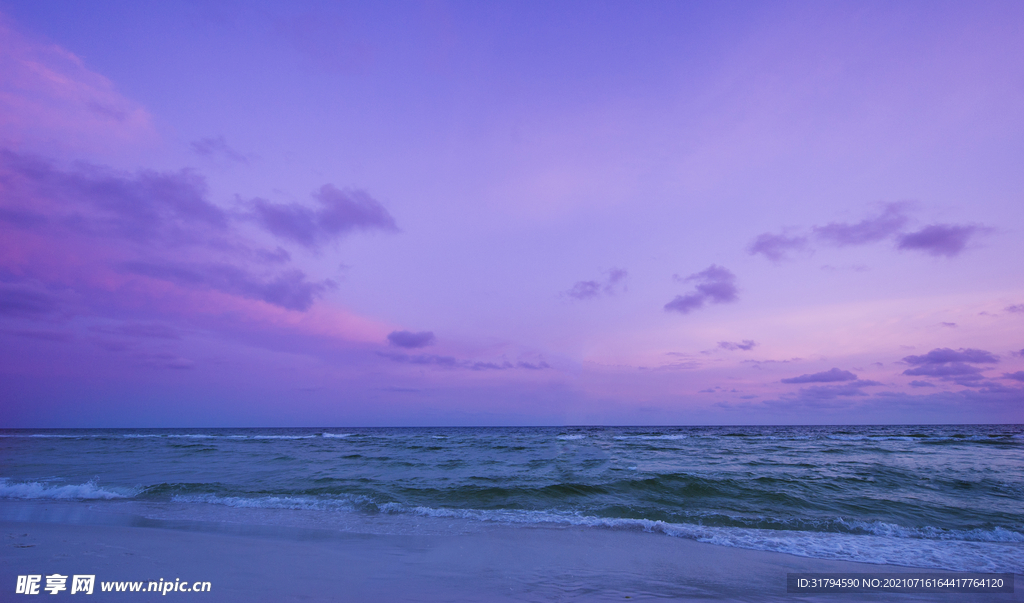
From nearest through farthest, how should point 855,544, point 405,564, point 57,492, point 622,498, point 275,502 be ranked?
point 405,564 < point 855,544 < point 275,502 < point 622,498 < point 57,492

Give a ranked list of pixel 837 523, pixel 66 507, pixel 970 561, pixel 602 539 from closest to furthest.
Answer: pixel 970 561 < pixel 602 539 < pixel 837 523 < pixel 66 507

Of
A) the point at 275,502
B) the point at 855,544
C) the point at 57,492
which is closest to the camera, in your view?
the point at 855,544

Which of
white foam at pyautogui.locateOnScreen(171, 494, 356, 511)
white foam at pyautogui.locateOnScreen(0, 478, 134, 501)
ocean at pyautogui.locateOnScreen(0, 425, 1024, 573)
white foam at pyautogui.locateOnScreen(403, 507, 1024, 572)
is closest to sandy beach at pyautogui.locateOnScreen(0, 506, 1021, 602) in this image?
white foam at pyautogui.locateOnScreen(403, 507, 1024, 572)

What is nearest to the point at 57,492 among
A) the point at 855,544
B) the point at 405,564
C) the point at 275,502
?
the point at 275,502

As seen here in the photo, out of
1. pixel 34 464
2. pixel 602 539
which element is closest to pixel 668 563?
pixel 602 539

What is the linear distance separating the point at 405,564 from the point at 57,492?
13961mm

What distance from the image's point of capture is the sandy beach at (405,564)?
5.91m

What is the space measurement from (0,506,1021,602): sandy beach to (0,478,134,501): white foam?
3.86m

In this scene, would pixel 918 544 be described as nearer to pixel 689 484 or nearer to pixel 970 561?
pixel 970 561

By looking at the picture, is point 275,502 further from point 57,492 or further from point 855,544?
point 855,544

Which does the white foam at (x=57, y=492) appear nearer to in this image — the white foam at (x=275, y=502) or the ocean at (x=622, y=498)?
the ocean at (x=622, y=498)

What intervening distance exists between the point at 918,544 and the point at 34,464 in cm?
3252

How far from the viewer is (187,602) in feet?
17.9

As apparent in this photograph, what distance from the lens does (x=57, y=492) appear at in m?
13.2
